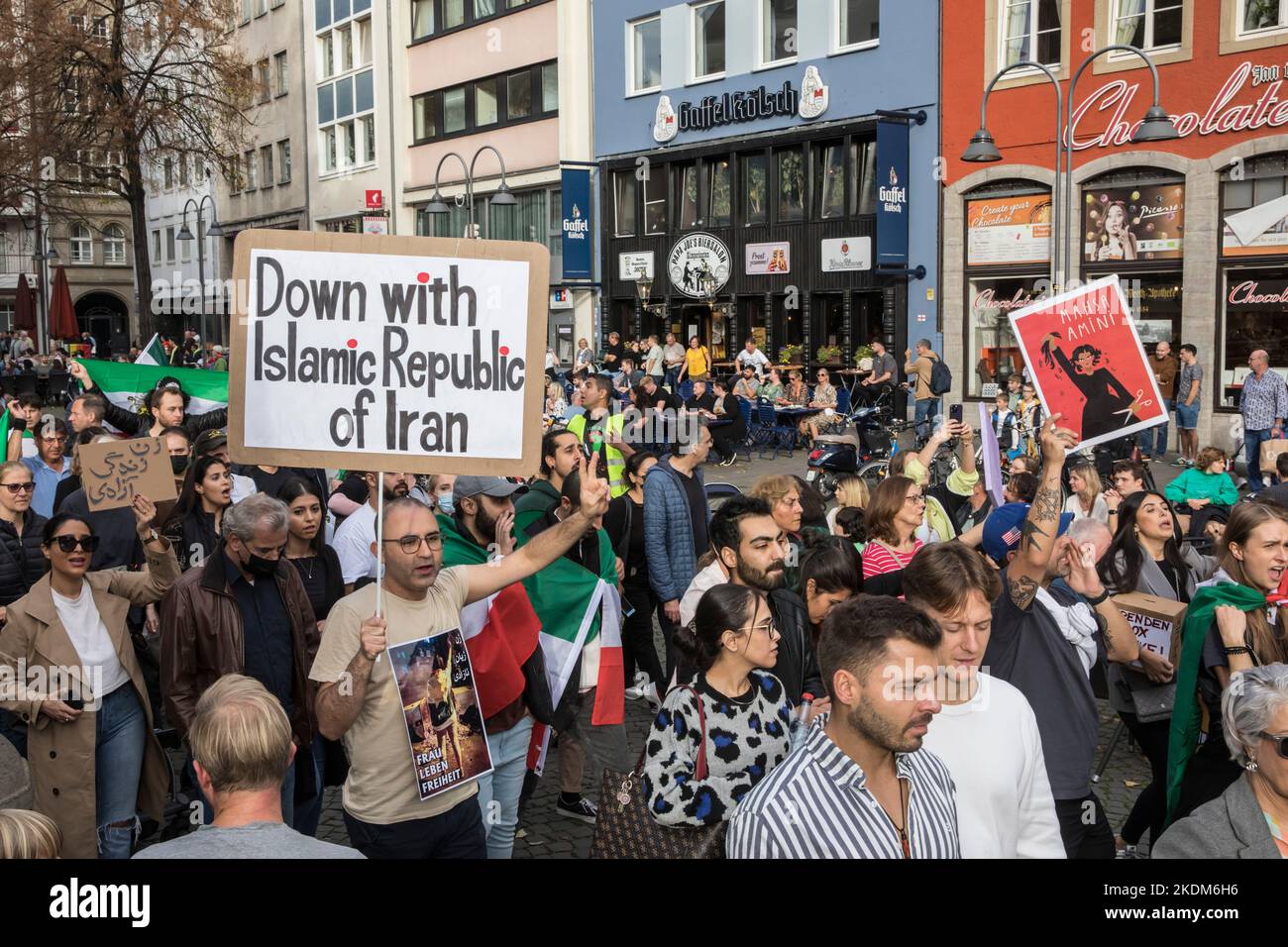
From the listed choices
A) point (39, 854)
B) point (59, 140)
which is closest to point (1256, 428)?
point (39, 854)

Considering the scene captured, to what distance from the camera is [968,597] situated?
3.98 m

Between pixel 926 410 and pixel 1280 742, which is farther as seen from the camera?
pixel 926 410

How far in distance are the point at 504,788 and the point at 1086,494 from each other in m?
4.87

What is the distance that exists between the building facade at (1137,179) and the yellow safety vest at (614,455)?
11040mm

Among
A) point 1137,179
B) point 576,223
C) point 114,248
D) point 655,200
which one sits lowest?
point 1137,179

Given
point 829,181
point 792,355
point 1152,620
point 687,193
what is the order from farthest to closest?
point 687,193 < point 792,355 < point 829,181 < point 1152,620

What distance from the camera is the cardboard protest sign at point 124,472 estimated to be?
22.2 ft

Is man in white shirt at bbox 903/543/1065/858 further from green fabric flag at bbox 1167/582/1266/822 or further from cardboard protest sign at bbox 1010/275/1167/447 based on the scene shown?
cardboard protest sign at bbox 1010/275/1167/447

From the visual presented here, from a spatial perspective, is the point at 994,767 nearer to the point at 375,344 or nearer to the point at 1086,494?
the point at 375,344

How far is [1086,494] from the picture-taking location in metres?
8.46

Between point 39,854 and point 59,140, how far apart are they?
3076 cm

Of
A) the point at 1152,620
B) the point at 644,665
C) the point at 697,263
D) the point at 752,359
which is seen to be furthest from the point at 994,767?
the point at 697,263

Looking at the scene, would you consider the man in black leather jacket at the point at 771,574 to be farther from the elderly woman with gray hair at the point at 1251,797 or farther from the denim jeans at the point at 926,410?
the denim jeans at the point at 926,410

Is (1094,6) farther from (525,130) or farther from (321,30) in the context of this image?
(321,30)
